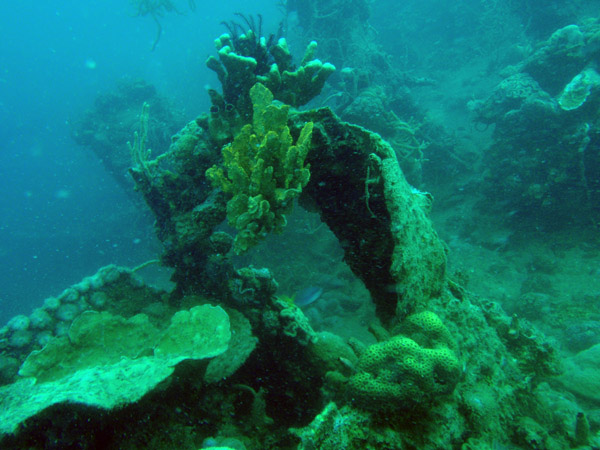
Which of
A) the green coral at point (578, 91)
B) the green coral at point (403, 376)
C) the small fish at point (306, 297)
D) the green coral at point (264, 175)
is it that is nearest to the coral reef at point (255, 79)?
the green coral at point (264, 175)

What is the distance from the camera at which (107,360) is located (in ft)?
9.12

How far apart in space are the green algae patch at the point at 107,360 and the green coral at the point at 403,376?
3.93 feet

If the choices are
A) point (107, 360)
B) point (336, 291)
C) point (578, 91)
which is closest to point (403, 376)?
point (107, 360)

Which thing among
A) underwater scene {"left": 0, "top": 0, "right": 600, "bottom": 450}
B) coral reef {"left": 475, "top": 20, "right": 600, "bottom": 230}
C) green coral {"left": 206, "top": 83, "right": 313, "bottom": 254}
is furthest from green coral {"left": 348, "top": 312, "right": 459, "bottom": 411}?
coral reef {"left": 475, "top": 20, "right": 600, "bottom": 230}

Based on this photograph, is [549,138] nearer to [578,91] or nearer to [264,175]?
[578,91]

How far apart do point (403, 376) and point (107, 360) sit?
99.1 inches

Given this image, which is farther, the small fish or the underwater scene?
the small fish

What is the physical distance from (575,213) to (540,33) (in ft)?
31.6

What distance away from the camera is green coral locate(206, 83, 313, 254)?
2.66 meters

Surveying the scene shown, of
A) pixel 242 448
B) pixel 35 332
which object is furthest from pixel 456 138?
pixel 35 332

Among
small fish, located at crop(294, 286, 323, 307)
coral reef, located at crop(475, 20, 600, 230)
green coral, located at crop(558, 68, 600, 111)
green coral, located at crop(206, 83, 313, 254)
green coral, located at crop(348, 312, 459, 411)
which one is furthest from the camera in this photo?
green coral, located at crop(558, 68, 600, 111)

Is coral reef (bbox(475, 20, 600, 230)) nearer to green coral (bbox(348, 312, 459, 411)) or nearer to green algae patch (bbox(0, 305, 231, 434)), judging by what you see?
green coral (bbox(348, 312, 459, 411))

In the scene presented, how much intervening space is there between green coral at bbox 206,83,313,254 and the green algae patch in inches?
31.6

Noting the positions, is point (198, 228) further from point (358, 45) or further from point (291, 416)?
point (358, 45)
